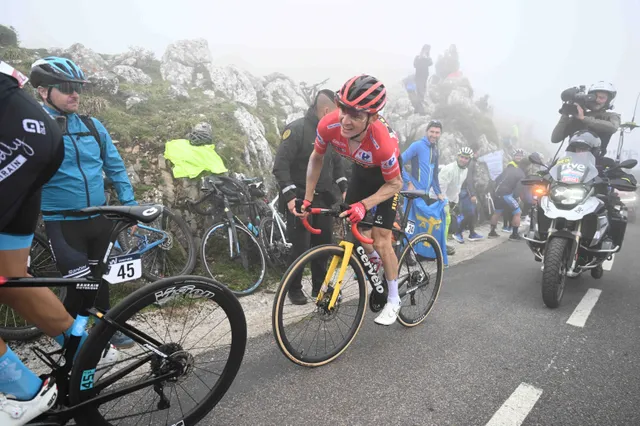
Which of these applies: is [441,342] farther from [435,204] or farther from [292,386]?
[435,204]

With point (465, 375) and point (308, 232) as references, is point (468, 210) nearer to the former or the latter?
point (308, 232)

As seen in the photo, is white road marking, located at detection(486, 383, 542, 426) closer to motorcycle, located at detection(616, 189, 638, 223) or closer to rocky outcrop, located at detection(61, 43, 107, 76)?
motorcycle, located at detection(616, 189, 638, 223)

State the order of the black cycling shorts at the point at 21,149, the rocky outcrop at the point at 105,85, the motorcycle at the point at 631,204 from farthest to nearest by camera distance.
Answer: the motorcycle at the point at 631,204 < the rocky outcrop at the point at 105,85 < the black cycling shorts at the point at 21,149

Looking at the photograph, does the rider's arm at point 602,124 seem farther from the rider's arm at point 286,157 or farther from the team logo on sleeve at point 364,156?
the rider's arm at point 286,157

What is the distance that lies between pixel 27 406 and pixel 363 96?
2.74m

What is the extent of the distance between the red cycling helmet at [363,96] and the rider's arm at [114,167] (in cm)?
211

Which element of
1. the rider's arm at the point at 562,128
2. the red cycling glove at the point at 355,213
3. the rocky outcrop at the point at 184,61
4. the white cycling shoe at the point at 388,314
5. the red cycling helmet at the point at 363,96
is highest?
the rocky outcrop at the point at 184,61

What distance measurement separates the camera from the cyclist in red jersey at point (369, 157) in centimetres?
277

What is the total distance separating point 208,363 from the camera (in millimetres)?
2602

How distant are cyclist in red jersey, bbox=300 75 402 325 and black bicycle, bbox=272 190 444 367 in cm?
15

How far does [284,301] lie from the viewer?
2.98m

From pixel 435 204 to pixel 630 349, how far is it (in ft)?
11.0

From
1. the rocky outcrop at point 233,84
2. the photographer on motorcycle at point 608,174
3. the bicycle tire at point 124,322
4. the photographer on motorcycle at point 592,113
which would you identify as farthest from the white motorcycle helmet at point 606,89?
A: the rocky outcrop at point 233,84

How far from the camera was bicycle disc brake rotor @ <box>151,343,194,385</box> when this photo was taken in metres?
2.05
